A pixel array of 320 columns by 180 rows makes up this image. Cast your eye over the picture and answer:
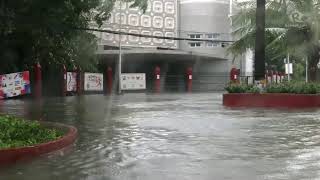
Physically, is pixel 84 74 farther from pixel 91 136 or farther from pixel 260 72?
pixel 91 136

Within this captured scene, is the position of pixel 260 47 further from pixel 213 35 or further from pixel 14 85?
pixel 213 35

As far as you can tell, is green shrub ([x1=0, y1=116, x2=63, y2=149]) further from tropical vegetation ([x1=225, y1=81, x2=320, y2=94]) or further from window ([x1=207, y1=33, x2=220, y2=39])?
window ([x1=207, y1=33, x2=220, y2=39])

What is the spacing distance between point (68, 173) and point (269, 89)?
15112 mm

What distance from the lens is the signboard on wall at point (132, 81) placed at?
137 feet

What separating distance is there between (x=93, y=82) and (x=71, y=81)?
3.00 m

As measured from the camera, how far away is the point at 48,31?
67.3ft

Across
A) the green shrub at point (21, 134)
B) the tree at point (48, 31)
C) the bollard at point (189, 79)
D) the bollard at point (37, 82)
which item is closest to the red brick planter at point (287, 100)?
the tree at point (48, 31)

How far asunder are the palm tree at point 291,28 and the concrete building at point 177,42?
12.9 m

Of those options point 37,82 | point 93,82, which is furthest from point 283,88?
point 93,82

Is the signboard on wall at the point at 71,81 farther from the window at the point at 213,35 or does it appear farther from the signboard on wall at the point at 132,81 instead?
the window at the point at 213,35

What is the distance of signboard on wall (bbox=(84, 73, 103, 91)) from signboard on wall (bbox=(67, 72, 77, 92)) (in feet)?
4.55

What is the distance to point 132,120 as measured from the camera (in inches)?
653

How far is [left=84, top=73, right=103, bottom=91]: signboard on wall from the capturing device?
3853 centimetres

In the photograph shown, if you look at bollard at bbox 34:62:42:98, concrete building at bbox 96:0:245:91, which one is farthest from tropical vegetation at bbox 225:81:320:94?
concrete building at bbox 96:0:245:91
